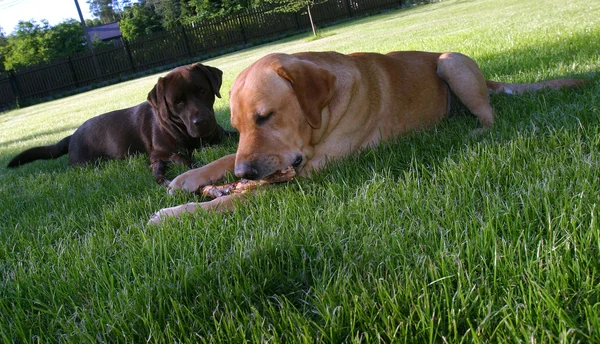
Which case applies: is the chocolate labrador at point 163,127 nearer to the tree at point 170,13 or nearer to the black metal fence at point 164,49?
the black metal fence at point 164,49

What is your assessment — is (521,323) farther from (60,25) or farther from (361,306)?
(60,25)

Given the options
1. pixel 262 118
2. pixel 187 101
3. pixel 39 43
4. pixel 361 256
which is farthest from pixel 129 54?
pixel 361 256

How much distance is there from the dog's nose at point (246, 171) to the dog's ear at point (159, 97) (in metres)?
2.47

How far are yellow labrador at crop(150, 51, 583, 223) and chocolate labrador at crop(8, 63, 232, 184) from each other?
1.26m

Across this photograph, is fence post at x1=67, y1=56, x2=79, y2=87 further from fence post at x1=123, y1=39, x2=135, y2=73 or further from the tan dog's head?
the tan dog's head

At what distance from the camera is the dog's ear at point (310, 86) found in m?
3.15

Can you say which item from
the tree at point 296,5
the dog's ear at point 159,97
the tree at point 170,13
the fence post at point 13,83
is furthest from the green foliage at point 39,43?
the dog's ear at point 159,97

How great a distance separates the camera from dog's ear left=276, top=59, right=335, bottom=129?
3.15m

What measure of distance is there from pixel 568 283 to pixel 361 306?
2.09ft

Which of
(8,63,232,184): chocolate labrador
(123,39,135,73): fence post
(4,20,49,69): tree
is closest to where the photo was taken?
(8,63,232,184): chocolate labrador

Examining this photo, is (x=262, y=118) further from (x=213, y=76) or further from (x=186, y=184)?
(x=213, y=76)

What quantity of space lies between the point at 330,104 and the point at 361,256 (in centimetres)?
188

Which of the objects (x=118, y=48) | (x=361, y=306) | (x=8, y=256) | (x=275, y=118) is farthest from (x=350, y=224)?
(x=118, y=48)

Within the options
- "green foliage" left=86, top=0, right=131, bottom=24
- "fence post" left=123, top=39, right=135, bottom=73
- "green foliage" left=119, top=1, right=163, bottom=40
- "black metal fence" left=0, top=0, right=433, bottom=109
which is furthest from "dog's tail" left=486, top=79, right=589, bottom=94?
"green foliage" left=86, top=0, right=131, bottom=24
